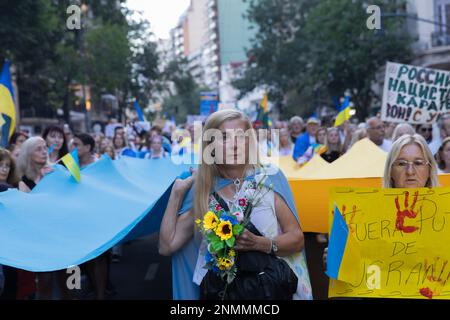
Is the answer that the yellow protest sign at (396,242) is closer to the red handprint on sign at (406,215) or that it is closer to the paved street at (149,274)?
the red handprint on sign at (406,215)

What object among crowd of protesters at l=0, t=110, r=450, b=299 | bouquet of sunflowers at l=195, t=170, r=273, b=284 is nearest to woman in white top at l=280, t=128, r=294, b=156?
crowd of protesters at l=0, t=110, r=450, b=299

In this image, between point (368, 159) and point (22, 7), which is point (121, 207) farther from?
point (22, 7)

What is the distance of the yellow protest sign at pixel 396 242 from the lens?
354cm

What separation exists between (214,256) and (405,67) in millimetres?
9529

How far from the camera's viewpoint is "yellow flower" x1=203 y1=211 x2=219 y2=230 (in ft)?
10.6

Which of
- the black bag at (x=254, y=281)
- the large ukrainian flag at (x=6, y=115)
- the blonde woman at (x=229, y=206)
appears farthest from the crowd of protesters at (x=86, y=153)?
the black bag at (x=254, y=281)

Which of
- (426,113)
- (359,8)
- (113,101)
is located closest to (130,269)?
(426,113)

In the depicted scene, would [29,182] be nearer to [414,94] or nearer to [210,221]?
[210,221]

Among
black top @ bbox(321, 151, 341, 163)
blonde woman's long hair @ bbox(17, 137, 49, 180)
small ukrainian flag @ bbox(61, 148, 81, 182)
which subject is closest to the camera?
small ukrainian flag @ bbox(61, 148, 81, 182)

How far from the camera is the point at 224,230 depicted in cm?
322

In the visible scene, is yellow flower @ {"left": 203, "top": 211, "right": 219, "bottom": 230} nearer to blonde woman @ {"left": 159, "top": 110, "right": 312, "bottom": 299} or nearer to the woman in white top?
blonde woman @ {"left": 159, "top": 110, "right": 312, "bottom": 299}

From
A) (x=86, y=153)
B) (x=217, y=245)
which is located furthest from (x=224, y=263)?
(x=86, y=153)

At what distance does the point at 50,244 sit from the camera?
474 centimetres

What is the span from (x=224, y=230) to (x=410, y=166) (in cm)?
130
